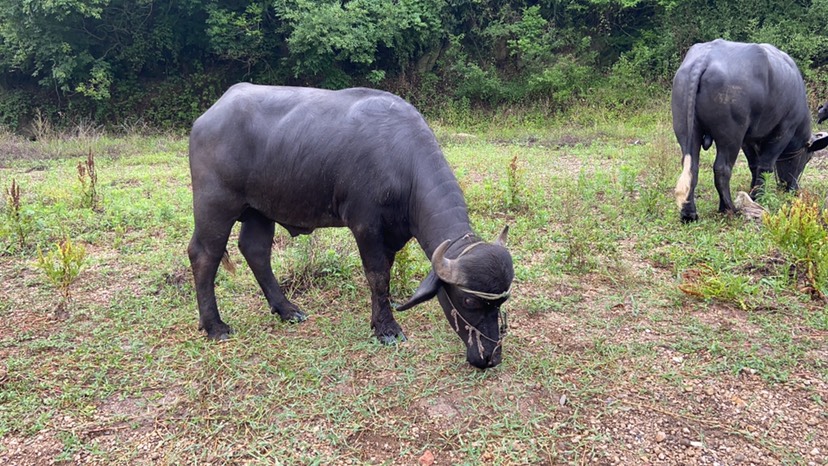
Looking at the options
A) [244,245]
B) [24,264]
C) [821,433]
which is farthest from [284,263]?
[821,433]

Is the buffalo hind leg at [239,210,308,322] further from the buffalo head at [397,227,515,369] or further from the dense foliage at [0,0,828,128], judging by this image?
the dense foliage at [0,0,828,128]

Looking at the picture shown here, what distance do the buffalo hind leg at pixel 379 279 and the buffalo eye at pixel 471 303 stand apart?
79 centimetres

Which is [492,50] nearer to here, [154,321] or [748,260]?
[748,260]

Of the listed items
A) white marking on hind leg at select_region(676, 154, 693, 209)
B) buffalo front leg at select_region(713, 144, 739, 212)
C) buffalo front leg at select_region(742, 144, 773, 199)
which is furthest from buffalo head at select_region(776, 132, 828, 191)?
white marking on hind leg at select_region(676, 154, 693, 209)

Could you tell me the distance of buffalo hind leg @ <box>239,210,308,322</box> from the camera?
170 inches

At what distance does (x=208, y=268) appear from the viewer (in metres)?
4.04

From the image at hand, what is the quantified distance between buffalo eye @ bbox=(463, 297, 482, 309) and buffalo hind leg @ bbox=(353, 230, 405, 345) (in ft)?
2.59

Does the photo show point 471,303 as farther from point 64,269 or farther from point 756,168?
point 756,168

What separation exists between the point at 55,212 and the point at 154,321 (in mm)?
3467

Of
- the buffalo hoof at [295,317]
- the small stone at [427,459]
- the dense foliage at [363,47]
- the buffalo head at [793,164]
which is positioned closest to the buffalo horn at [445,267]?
the small stone at [427,459]

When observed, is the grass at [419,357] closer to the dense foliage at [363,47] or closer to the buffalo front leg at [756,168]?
the buffalo front leg at [756,168]

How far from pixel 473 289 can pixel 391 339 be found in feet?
3.33

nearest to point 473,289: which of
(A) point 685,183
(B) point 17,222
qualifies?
(A) point 685,183

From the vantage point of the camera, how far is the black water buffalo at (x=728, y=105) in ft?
19.2
